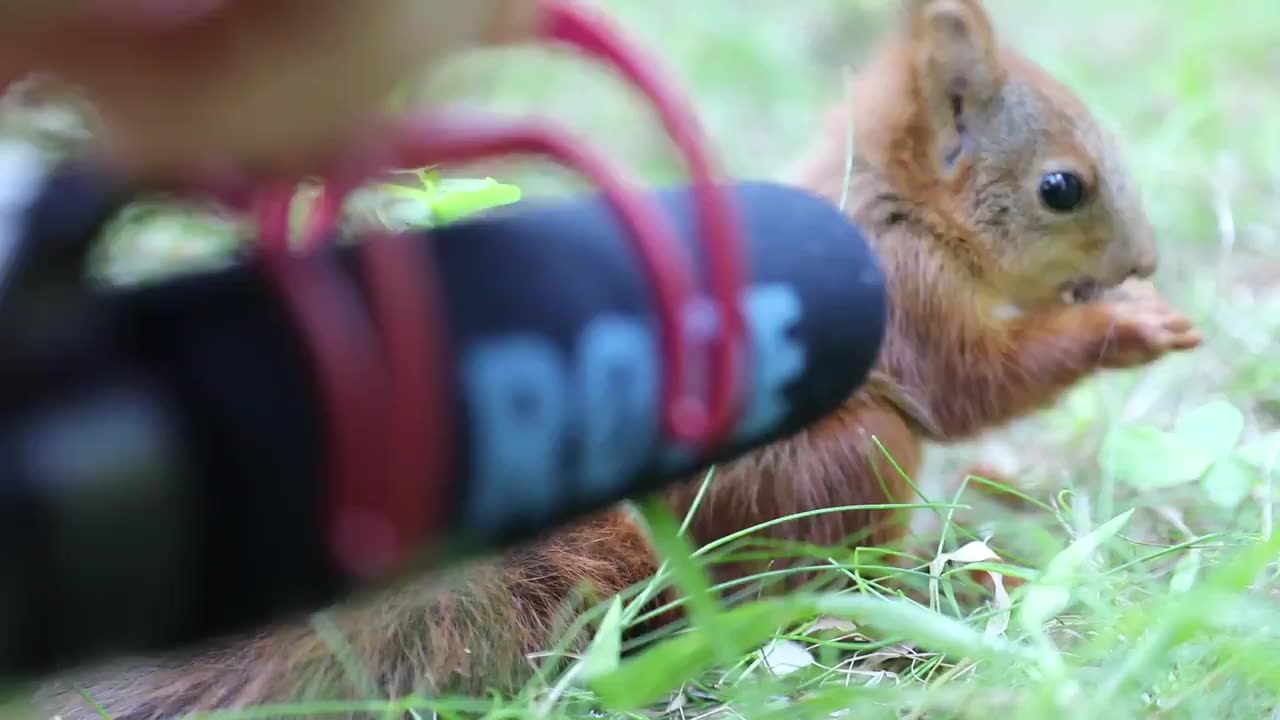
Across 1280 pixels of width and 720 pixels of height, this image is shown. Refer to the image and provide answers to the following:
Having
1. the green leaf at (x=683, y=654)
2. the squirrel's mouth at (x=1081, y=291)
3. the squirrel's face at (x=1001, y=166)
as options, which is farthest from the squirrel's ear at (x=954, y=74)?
the green leaf at (x=683, y=654)

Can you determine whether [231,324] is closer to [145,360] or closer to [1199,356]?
[145,360]

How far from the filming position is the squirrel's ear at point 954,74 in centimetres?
135

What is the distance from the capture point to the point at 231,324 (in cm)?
44

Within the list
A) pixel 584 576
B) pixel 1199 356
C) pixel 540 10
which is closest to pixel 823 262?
pixel 540 10

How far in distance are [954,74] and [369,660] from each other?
0.94 meters

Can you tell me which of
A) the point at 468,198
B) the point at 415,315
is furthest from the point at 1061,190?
the point at 415,315

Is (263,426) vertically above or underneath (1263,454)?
above

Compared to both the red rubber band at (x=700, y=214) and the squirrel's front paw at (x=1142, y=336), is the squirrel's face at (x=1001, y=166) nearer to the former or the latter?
the squirrel's front paw at (x=1142, y=336)

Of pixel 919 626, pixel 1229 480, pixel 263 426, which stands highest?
pixel 263 426

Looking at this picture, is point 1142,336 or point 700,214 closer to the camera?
point 700,214

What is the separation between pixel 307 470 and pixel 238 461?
0.02 meters

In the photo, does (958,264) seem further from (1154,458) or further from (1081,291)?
(1154,458)

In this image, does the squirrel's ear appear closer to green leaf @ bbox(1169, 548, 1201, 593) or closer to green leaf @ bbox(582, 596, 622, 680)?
green leaf @ bbox(1169, 548, 1201, 593)

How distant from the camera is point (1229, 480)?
1.08 metres
